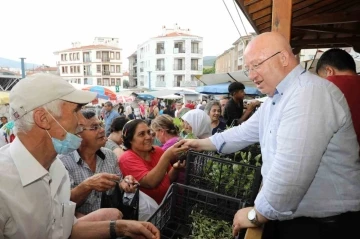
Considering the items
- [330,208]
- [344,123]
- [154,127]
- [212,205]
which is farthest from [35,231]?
[154,127]

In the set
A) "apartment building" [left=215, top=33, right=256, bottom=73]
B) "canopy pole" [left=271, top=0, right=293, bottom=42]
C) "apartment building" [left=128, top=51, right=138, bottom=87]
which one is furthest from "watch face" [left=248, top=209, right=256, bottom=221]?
"apartment building" [left=128, top=51, right=138, bottom=87]

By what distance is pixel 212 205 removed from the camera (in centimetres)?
190

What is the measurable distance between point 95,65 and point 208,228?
258ft

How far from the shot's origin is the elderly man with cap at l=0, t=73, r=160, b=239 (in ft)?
4.88

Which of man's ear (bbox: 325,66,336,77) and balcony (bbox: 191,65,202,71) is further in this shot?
balcony (bbox: 191,65,202,71)

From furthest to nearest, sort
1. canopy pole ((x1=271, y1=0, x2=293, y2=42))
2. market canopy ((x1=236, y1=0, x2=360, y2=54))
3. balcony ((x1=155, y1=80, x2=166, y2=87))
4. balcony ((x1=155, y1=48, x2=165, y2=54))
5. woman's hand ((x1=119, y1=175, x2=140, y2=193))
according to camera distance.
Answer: balcony ((x1=155, y1=48, x2=165, y2=54)) → balcony ((x1=155, y1=80, x2=166, y2=87)) → market canopy ((x1=236, y1=0, x2=360, y2=54)) → canopy pole ((x1=271, y1=0, x2=293, y2=42)) → woman's hand ((x1=119, y1=175, x2=140, y2=193))

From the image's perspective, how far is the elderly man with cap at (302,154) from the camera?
4.72 ft

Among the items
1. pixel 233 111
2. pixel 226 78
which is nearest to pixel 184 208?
pixel 233 111

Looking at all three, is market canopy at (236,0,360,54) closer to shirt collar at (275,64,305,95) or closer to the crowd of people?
shirt collar at (275,64,305,95)

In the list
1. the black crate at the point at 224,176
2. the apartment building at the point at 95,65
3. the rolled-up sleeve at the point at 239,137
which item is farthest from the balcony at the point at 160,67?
the black crate at the point at 224,176

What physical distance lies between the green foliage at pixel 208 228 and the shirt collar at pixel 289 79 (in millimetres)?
900

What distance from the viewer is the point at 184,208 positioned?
6.64ft

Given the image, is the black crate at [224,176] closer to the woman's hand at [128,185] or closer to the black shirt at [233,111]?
the woman's hand at [128,185]

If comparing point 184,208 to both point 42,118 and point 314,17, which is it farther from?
point 314,17
